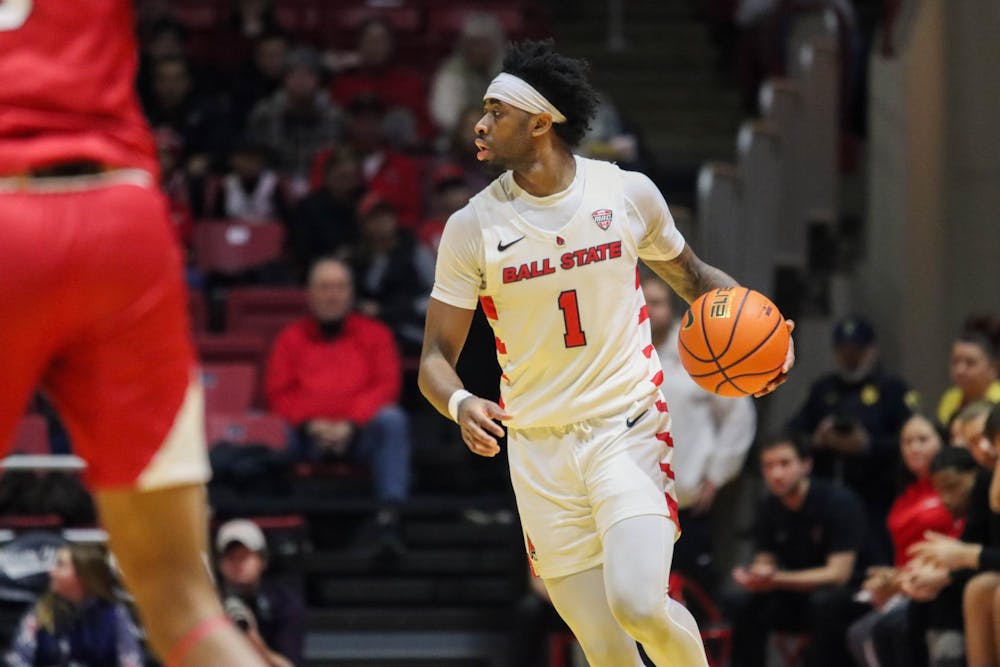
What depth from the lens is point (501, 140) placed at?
5.46 metres

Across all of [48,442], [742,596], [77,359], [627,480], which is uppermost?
[77,359]

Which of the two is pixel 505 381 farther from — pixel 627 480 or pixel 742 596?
pixel 742 596

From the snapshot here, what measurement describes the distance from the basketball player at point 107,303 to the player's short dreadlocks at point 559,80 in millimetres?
2448

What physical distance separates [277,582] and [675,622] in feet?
14.5

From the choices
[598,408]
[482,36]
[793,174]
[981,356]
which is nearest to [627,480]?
[598,408]

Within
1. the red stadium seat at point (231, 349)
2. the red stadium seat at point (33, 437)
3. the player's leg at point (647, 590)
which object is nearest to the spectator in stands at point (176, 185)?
the red stadium seat at point (231, 349)

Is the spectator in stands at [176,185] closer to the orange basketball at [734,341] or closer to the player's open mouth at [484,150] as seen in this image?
the player's open mouth at [484,150]

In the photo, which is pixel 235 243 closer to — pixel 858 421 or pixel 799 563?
pixel 858 421

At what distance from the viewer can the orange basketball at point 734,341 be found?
17.8ft

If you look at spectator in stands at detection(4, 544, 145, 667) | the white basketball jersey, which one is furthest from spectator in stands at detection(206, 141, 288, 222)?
the white basketball jersey

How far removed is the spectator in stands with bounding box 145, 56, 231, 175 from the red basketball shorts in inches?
374

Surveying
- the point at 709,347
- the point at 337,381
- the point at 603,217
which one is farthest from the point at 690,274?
the point at 337,381

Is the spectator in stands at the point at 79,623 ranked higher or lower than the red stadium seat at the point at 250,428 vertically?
lower

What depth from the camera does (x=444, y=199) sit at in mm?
11445
